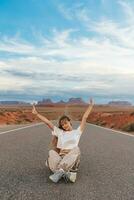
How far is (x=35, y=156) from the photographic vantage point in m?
12.6

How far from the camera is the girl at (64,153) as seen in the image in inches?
322

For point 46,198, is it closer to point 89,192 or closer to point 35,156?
point 89,192

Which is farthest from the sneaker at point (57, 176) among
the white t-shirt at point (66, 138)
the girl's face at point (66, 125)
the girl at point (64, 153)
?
the girl's face at point (66, 125)

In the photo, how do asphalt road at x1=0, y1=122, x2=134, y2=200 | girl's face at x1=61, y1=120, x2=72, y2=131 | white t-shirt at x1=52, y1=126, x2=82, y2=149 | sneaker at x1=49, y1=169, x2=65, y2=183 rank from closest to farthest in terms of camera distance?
asphalt road at x1=0, y1=122, x2=134, y2=200, sneaker at x1=49, y1=169, x2=65, y2=183, white t-shirt at x1=52, y1=126, x2=82, y2=149, girl's face at x1=61, y1=120, x2=72, y2=131

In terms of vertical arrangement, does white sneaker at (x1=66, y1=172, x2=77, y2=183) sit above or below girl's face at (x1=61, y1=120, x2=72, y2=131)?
below

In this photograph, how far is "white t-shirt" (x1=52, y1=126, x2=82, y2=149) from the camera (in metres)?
8.86

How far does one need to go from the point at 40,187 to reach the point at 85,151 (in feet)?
21.9

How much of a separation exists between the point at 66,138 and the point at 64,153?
289 mm

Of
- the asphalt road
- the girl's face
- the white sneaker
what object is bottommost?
the asphalt road

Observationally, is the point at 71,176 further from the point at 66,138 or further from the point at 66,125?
the point at 66,125

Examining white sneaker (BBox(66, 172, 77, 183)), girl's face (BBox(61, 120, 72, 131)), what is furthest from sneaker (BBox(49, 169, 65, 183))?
girl's face (BBox(61, 120, 72, 131))

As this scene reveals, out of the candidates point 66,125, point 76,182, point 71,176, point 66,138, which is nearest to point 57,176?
point 71,176

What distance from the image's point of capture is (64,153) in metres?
8.80

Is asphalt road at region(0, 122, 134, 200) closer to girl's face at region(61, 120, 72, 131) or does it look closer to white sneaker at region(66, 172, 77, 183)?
white sneaker at region(66, 172, 77, 183)
